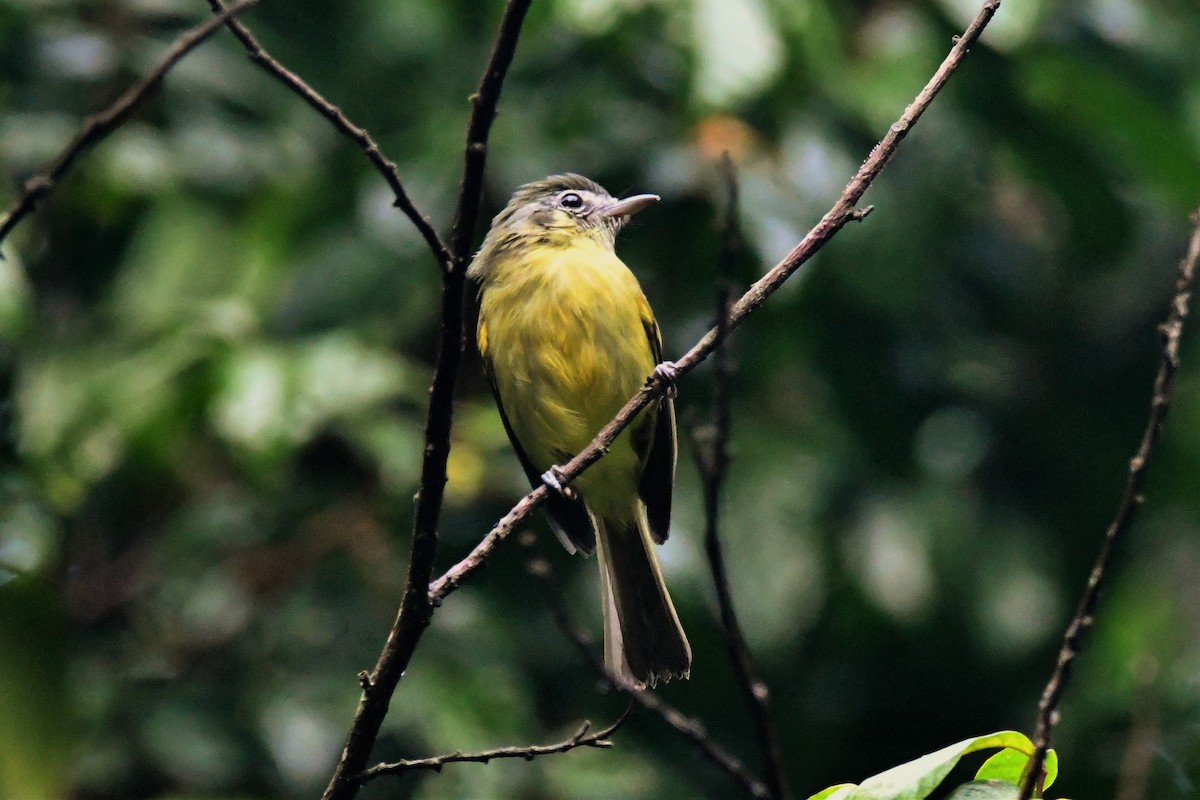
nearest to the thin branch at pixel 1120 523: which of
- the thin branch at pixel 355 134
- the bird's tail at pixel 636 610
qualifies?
the thin branch at pixel 355 134

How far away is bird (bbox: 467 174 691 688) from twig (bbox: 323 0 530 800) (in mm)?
1370

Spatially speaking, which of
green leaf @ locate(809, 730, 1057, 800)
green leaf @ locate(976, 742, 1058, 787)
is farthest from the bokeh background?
green leaf @ locate(809, 730, 1057, 800)

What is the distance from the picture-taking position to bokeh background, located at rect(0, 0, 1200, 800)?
4.48 m

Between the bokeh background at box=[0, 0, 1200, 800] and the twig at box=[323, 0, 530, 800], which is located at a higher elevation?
the bokeh background at box=[0, 0, 1200, 800]

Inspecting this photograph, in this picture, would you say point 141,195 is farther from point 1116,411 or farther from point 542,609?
point 1116,411

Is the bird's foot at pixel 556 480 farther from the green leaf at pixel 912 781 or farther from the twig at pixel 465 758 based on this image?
the green leaf at pixel 912 781

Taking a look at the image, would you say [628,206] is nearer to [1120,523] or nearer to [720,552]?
[720,552]

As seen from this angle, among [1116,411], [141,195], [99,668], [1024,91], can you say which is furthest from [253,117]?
[1116,411]

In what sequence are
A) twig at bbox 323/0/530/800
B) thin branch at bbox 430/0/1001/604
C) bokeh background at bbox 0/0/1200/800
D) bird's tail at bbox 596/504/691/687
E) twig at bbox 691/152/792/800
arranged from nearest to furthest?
twig at bbox 323/0/530/800 < thin branch at bbox 430/0/1001/604 < twig at bbox 691/152/792/800 < bird's tail at bbox 596/504/691/687 < bokeh background at bbox 0/0/1200/800

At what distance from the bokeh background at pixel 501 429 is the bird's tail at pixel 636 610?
26 centimetres

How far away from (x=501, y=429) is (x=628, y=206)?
103 cm

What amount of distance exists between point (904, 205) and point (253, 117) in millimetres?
2651

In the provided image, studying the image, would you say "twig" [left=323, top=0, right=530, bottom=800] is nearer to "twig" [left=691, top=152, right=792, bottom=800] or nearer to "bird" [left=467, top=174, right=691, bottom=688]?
"twig" [left=691, top=152, right=792, bottom=800]

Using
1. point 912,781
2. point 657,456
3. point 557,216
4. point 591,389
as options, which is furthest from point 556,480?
point 557,216
